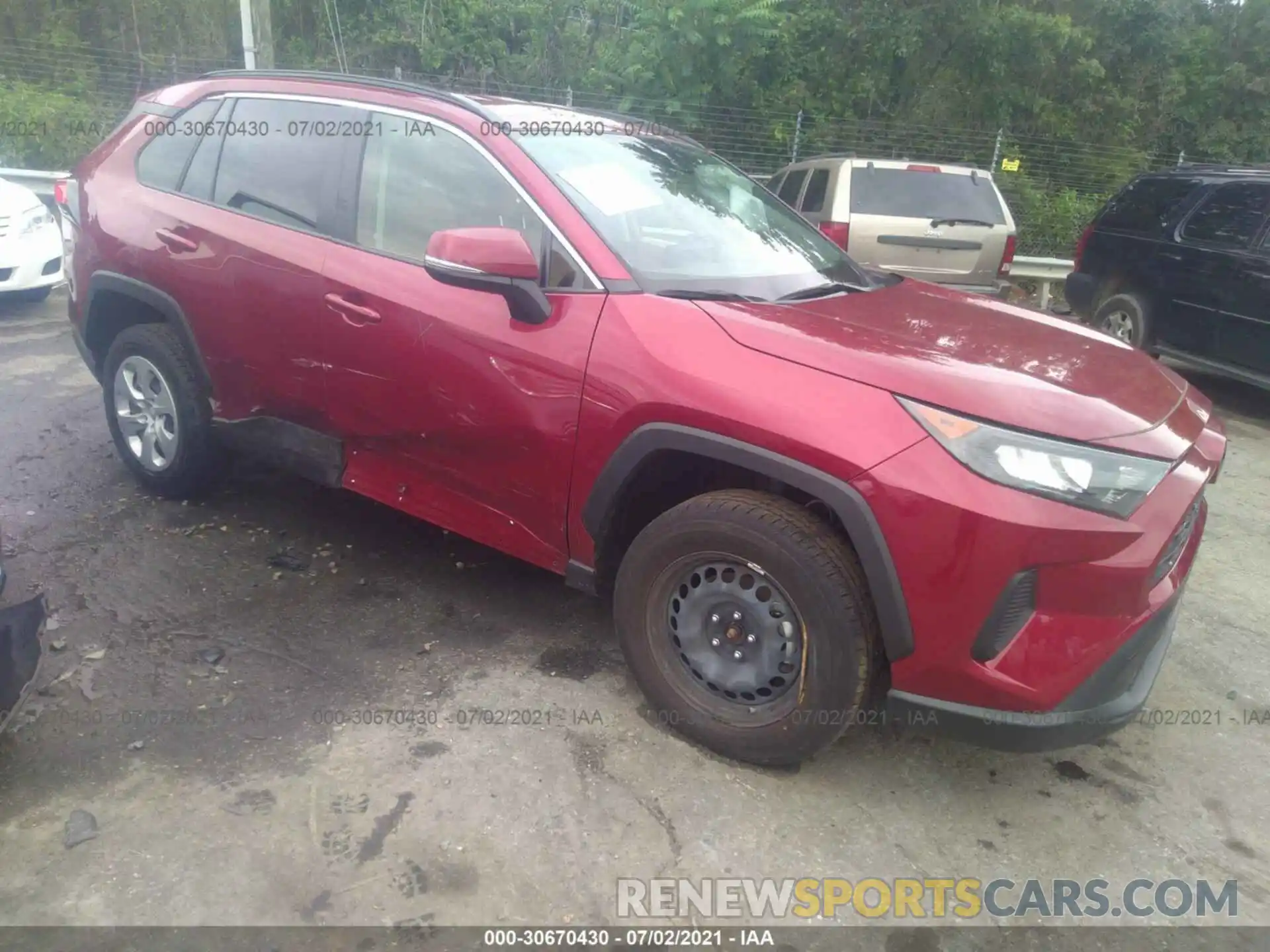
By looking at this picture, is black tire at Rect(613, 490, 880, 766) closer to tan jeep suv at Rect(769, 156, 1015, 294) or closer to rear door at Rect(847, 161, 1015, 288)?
tan jeep suv at Rect(769, 156, 1015, 294)

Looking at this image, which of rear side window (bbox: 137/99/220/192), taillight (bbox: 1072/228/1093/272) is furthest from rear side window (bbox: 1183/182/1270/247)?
rear side window (bbox: 137/99/220/192)

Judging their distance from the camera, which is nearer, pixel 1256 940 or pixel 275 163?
pixel 1256 940

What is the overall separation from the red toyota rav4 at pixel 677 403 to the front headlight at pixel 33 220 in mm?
4452

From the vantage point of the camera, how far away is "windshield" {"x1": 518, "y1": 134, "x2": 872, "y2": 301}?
10.1ft

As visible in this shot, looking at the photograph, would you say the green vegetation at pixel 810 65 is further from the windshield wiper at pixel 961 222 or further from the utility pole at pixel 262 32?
the windshield wiper at pixel 961 222

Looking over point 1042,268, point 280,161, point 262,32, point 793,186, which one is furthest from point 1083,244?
point 262,32

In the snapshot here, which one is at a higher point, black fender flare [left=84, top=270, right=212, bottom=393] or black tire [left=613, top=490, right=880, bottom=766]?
black fender flare [left=84, top=270, right=212, bottom=393]

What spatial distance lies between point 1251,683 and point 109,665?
3989 mm

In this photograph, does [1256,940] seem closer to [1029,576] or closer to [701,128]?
[1029,576]

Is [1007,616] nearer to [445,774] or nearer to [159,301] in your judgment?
[445,774]

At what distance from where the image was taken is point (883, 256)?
806 cm

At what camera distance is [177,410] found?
13.2ft

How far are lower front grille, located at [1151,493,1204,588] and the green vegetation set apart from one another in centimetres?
1217

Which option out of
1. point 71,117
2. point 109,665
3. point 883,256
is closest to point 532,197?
point 109,665
